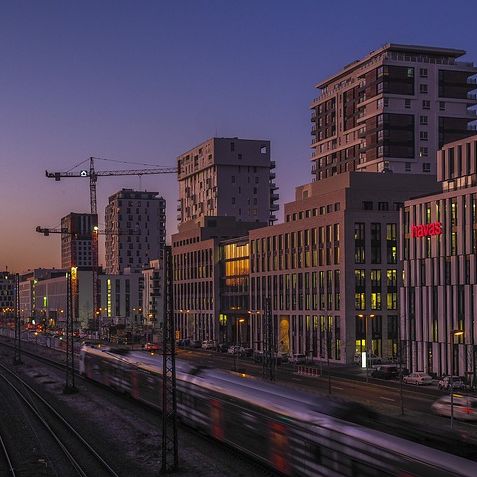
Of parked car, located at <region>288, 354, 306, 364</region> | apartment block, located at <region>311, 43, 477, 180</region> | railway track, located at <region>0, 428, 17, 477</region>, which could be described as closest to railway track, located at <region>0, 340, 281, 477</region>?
railway track, located at <region>0, 428, 17, 477</region>

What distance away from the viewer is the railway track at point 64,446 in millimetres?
37312

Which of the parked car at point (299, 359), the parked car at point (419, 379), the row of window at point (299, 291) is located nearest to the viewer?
the parked car at point (419, 379)

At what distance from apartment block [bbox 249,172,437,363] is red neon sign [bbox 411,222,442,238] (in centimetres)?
1561

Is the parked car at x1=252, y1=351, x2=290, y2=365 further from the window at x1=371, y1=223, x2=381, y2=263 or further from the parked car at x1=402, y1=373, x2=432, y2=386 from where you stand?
the parked car at x1=402, y1=373, x2=432, y2=386

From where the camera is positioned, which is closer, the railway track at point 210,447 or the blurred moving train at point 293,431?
the blurred moving train at point 293,431

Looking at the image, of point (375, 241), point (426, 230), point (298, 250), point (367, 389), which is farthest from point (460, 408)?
point (298, 250)

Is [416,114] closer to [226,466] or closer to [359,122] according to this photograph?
[359,122]

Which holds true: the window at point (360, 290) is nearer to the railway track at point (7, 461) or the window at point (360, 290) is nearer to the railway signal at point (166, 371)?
the railway signal at point (166, 371)

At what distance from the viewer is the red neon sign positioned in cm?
8544

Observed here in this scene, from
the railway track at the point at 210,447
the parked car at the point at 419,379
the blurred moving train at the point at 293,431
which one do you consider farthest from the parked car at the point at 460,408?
the parked car at the point at 419,379

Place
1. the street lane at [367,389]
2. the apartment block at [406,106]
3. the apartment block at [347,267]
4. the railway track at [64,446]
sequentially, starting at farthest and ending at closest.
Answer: the apartment block at [406,106], the apartment block at [347,267], the street lane at [367,389], the railway track at [64,446]

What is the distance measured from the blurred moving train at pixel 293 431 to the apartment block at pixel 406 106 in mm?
107522

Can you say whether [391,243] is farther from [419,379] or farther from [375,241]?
[419,379]

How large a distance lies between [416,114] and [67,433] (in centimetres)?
11820
